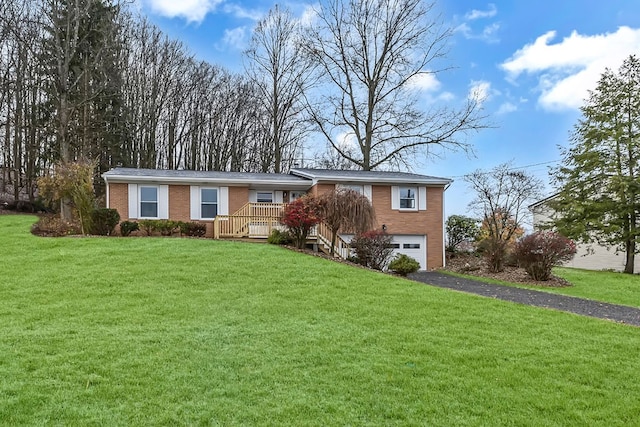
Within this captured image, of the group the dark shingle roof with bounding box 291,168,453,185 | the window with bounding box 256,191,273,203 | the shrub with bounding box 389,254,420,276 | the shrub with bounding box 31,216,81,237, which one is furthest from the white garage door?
the shrub with bounding box 31,216,81,237

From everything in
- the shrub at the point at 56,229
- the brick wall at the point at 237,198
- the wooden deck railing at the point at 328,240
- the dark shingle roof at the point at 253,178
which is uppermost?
the dark shingle roof at the point at 253,178

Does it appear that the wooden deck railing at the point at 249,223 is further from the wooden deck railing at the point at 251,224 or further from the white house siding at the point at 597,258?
the white house siding at the point at 597,258

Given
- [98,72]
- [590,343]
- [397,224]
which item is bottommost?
[590,343]

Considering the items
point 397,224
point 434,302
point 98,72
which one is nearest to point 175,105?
point 98,72

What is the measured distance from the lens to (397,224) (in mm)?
19750

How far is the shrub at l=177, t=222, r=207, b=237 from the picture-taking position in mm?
17516

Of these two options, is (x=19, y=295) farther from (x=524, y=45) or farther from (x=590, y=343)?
(x=524, y=45)

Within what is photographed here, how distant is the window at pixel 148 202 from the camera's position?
18359mm

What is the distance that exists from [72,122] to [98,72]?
353 centimetres

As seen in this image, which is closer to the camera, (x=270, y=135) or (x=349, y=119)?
(x=349, y=119)

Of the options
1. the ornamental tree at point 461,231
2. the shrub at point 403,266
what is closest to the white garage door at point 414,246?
the ornamental tree at point 461,231

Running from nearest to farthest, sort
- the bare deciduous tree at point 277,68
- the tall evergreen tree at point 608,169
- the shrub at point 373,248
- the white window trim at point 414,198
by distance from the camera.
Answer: the shrub at point 373,248, the white window trim at point 414,198, the tall evergreen tree at point 608,169, the bare deciduous tree at point 277,68

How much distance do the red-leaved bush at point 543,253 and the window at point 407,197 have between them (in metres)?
5.52

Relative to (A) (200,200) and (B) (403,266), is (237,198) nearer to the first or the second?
(A) (200,200)
